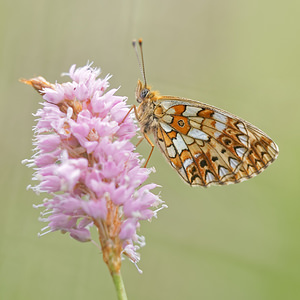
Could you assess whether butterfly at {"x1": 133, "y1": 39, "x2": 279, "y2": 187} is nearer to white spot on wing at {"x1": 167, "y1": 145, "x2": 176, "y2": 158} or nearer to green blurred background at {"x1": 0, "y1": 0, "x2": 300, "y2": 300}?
white spot on wing at {"x1": 167, "y1": 145, "x2": 176, "y2": 158}

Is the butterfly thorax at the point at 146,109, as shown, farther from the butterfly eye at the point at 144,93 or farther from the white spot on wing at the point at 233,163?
the white spot on wing at the point at 233,163

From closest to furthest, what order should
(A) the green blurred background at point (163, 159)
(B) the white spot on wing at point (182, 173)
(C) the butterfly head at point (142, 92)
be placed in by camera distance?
(B) the white spot on wing at point (182, 173) → (C) the butterfly head at point (142, 92) → (A) the green blurred background at point (163, 159)

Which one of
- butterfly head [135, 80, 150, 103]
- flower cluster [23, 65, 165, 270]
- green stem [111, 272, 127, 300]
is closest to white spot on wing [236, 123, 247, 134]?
butterfly head [135, 80, 150, 103]

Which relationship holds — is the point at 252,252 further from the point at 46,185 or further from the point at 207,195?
the point at 46,185

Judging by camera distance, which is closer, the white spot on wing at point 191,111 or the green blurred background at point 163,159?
the white spot on wing at point 191,111

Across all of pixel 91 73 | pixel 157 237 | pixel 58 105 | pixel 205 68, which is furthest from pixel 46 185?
pixel 205 68

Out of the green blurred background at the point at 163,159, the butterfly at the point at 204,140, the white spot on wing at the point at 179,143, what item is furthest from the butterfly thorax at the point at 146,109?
the green blurred background at the point at 163,159
